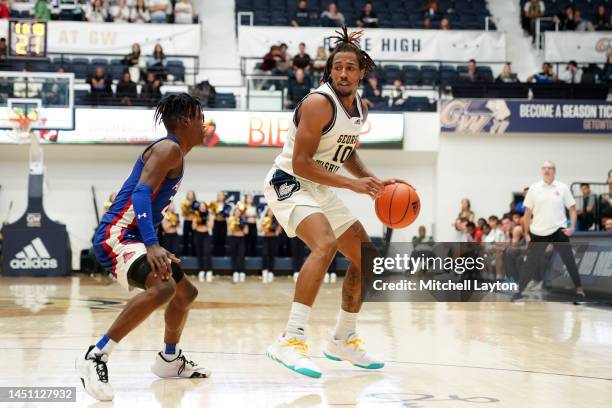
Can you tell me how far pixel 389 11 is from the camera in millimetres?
22562

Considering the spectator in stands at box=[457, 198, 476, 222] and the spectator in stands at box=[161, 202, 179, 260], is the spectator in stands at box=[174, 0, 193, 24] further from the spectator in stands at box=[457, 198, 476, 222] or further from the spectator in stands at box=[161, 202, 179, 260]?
the spectator in stands at box=[457, 198, 476, 222]

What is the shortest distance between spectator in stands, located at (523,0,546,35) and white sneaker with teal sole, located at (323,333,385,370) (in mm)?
18438

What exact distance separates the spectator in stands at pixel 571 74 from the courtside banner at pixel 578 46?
0.46 meters

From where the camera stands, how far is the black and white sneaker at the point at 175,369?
194 inches

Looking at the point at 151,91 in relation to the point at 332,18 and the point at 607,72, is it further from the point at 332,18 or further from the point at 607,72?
the point at 607,72

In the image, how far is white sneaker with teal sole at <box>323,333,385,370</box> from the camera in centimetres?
534

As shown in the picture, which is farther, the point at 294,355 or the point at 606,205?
the point at 606,205

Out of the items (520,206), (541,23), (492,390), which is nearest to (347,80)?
(492,390)

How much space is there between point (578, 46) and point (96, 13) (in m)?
11.9

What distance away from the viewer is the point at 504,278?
1220cm

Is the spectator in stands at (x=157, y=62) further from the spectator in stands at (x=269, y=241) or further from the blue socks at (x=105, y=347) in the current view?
the blue socks at (x=105, y=347)

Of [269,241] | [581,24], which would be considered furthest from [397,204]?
[581,24]

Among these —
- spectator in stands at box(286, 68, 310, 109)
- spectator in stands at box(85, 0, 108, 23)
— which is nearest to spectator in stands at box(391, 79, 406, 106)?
spectator in stands at box(286, 68, 310, 109)

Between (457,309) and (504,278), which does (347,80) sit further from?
(504,278)
